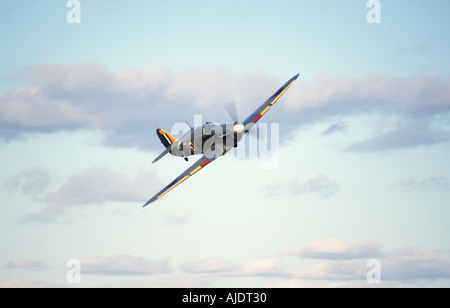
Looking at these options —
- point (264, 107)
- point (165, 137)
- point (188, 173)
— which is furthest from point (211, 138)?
point (165, 137)

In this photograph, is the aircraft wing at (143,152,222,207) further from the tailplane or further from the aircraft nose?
the tailplane

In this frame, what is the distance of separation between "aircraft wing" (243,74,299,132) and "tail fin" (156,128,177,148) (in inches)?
492

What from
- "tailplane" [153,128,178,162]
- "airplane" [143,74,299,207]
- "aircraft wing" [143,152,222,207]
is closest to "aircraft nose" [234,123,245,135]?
"airplane" [143,74,299,207]

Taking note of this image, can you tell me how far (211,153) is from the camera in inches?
2117

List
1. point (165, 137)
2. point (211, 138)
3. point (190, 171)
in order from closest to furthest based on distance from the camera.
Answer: point (190, 171) → point (211, 138) → point (165, 137)

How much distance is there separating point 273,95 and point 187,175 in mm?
16473

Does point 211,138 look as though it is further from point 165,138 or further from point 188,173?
point 165,138

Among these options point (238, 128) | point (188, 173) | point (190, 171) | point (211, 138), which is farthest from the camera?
point (211, 138)

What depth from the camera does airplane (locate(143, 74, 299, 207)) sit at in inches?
2052

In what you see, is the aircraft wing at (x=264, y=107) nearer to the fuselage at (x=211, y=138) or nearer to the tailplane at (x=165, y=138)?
the fuselage at (x=211, y=138)

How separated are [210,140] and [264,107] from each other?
362 inches

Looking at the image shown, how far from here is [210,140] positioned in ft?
178
